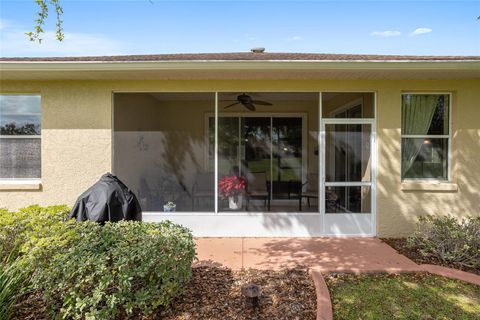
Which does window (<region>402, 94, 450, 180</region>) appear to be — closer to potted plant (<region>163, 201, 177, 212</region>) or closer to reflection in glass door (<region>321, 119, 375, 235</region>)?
reflection in glass door (<region>321, 119, 375, 235</region>)

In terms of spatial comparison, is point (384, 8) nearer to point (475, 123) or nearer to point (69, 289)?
point (475, 123)

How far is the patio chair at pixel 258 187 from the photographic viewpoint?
7397 millimetres

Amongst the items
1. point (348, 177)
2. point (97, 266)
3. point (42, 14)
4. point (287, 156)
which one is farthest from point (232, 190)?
point (42, 14)

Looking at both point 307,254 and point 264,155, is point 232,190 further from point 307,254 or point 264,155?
point 307,254

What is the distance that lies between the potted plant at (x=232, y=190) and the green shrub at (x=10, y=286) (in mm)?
4121

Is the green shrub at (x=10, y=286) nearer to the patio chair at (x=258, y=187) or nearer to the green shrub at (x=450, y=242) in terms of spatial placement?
the patio chair at (x=258, y=187)


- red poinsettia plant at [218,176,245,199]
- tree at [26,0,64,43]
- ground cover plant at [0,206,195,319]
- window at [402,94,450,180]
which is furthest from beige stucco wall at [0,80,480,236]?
ground cover plant at [0,206,195,319]

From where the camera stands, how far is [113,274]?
132 inches

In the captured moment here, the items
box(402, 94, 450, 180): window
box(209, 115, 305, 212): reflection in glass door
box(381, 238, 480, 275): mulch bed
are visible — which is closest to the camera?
box(381, 238, 480, 275): mulch bed

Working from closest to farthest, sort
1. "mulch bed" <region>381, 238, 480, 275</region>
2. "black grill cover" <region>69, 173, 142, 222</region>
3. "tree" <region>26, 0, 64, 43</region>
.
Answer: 1. "black grill cover" <region>69, 173, 142, 222</region>
2. "tree" <region>26, 0, 64, 43</region>
3. "mulch bed" <region>381, 238, 480, 275</region>

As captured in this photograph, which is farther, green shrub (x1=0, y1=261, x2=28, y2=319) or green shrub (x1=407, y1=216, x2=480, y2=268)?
green shrub (x1=407, y1=216, x2=480, y2=268)

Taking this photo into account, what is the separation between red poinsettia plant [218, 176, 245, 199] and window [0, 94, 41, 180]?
3.90 m

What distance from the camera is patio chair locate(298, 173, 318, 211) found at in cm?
699

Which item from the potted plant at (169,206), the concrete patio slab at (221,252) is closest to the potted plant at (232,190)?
the concrete patio slab at (221,252)
